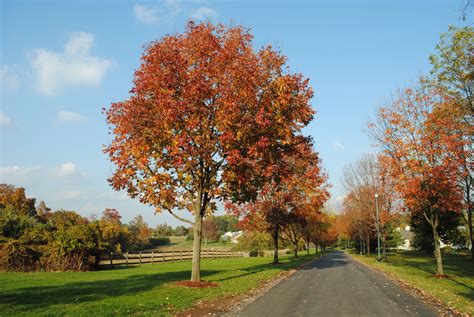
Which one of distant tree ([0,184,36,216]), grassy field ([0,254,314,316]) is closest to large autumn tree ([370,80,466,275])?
grassy field ([0,254,314,316])

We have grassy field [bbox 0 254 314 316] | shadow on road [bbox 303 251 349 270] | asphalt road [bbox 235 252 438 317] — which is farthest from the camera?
shadow on road [bbox 303 251 349 270]

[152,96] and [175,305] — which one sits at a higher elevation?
[152,96]

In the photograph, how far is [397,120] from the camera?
81.0 feet

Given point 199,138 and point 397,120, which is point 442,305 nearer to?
point 199,138

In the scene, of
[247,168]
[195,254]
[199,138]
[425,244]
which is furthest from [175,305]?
[425,244]

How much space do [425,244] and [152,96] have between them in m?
56.3

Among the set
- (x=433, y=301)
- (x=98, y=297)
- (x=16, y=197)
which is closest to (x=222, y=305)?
(x=98, y=297)

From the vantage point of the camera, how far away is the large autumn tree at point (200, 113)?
15.8m

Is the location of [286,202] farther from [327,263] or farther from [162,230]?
[162,230]

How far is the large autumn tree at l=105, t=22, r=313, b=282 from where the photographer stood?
51.7 ft

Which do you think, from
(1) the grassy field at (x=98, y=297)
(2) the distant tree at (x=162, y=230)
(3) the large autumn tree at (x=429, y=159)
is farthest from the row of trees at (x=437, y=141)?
(2) the distant tree at (x=162, y=230)

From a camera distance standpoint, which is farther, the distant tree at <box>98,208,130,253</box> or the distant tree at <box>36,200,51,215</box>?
the distant tree at <box>36,200,51,215</box>

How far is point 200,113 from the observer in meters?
16.3

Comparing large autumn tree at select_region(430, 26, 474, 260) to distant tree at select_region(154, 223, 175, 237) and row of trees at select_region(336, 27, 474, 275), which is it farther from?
distant tree at select_region(154, 223, 175, 237)
